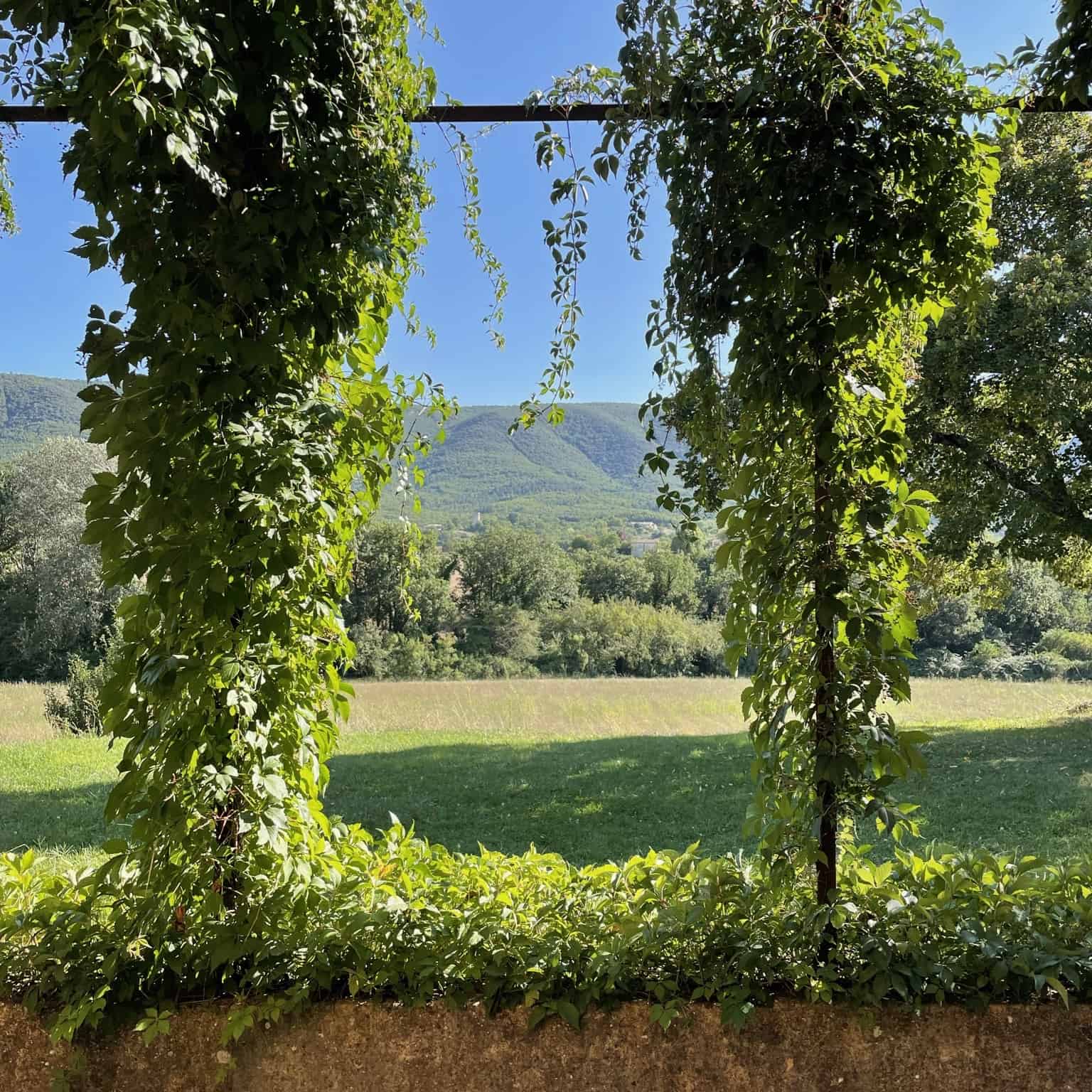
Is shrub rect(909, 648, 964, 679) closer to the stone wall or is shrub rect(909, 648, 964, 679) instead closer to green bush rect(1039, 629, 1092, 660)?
green bush rect(1039, 629, 1092, 660)

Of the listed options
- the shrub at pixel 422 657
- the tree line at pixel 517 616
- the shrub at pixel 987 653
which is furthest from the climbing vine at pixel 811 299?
the shrub at pixel 987 653

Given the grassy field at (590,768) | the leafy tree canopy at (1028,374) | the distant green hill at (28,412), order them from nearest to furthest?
the leafy tree canopy at (1028,374)
the grassy field at (590,768)
the distant green hill at (28,412)

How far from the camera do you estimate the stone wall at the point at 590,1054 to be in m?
1.32

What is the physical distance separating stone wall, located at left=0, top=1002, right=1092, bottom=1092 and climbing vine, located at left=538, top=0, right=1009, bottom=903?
25 cm

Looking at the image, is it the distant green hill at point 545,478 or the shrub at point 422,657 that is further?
the shrub at point 422,657

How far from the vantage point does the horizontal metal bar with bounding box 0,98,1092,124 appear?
5.21 feet

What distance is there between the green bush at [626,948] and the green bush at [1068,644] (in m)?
11.9

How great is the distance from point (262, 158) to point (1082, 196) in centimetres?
561

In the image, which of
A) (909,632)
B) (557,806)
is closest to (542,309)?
(909,632)

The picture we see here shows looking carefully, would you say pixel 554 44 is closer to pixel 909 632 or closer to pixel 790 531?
pixel 790 531

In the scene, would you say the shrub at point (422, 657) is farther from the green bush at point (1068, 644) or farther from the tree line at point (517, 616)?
the green bush at point (1068, 644)

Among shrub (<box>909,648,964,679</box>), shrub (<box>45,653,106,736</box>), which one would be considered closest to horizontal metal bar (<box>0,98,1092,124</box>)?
shrub (<box>45,653,106,736</box>)

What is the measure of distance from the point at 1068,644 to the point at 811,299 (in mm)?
12682

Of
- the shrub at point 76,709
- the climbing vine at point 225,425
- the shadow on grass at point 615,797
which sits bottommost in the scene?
the shadow on grass at point 615,797
